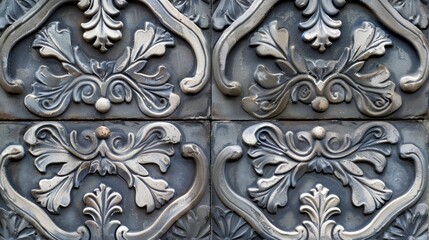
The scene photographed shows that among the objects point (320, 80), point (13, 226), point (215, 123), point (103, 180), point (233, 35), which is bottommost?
point (13, 226)

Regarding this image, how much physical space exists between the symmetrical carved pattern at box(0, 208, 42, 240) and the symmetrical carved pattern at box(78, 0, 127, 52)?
1.43 feet

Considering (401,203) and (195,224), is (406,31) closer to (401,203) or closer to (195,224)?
(401,203)

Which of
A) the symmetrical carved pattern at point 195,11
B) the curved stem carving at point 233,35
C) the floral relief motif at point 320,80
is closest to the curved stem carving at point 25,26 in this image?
the symmetrical carved pattern at point 195,11

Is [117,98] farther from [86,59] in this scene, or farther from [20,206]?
[20,206]

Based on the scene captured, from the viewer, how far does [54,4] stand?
5.30ft

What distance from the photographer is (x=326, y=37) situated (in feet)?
5.27

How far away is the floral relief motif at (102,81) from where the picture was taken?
161 cm

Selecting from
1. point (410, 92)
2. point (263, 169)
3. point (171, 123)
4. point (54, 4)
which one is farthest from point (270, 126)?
point (54, 4)

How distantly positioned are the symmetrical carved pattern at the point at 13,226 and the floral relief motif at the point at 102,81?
0.24m

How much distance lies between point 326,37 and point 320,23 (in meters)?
0.04

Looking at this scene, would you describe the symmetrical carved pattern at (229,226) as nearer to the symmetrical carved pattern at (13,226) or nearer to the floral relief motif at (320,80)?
the floral relief motif at (320,80)

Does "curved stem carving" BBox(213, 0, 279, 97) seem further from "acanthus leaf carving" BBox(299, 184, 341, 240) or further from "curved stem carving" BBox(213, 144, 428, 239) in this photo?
"acanthus leaf carving" BBox(299, 184, 341, 240)

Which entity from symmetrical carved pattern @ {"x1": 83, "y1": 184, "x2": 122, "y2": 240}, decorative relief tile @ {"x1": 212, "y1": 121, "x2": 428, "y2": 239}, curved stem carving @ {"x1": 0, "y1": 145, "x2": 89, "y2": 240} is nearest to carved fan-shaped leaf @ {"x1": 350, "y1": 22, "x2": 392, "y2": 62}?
decorative relief tile @ {"x1": 212, "y1": 121, "x2": 428, "y2": 239}

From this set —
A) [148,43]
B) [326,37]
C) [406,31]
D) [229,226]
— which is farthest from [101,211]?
[406,31]
